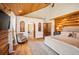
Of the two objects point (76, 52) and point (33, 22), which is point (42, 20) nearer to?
point (33, 22)

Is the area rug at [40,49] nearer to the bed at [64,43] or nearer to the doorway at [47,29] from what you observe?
the bed at [64,43]

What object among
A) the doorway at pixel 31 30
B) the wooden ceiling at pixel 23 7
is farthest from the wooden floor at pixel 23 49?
the wooden ceiling at pixel 23 7

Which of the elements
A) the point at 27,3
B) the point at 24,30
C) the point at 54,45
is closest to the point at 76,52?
the point at 54,45

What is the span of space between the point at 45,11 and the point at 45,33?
0.49 meters

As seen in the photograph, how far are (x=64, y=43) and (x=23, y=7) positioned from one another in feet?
3.95

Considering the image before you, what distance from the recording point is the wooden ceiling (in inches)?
115

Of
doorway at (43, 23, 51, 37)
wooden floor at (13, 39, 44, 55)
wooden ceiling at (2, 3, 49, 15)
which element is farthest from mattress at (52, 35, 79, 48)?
wooden ceiling at (2, 3, 49, 15)

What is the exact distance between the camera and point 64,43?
2.82m

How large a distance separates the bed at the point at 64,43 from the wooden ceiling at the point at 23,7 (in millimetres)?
721

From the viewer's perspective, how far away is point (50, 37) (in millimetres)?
3082

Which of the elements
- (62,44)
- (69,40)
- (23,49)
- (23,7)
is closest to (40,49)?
(23,49)

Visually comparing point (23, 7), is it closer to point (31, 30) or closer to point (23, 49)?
point (31, 30)

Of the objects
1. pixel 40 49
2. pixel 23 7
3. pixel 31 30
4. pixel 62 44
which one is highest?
pixel 23 7

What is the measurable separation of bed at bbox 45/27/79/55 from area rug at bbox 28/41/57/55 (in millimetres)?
93
